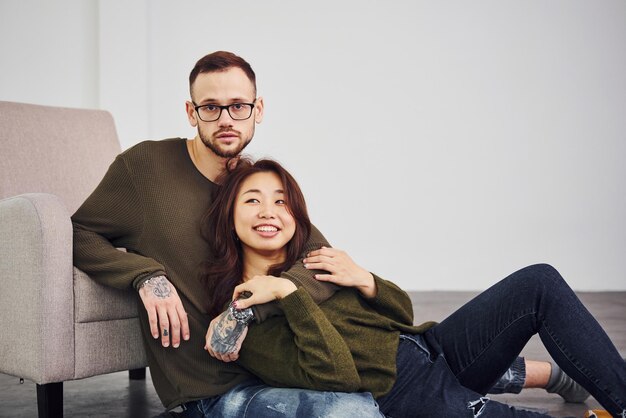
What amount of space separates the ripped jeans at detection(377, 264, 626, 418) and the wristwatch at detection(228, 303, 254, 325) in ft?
1.24

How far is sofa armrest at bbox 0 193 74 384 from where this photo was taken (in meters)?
2.03

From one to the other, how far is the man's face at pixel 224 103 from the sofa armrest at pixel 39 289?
418 millimetres

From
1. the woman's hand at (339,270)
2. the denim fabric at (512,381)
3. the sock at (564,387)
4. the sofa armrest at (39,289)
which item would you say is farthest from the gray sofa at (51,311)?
the sock at (564,387)

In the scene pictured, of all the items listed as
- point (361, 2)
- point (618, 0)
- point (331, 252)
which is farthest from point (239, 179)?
point (618, 0)

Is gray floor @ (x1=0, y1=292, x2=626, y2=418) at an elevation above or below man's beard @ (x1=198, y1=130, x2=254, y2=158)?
below

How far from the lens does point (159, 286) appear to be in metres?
1.90

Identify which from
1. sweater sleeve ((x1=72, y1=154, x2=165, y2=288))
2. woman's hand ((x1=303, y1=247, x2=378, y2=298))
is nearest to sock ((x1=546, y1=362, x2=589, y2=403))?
woman's hand ((x1=303, y1=247, x2=378, y2=298))

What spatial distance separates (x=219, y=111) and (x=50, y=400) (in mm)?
860

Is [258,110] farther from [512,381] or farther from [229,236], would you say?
[512,381]

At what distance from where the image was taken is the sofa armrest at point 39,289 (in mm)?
→ 2027

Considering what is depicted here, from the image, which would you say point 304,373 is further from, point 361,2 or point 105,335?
point 361,2

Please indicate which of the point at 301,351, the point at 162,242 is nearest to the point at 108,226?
the point at 162,242

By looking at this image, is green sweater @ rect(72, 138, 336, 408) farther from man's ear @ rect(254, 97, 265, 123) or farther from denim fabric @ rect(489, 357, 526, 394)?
denim fabric @ rect(489, 357, 526, 394)

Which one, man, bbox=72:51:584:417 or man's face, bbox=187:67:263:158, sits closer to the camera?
man, bbox=72:51:584:417
